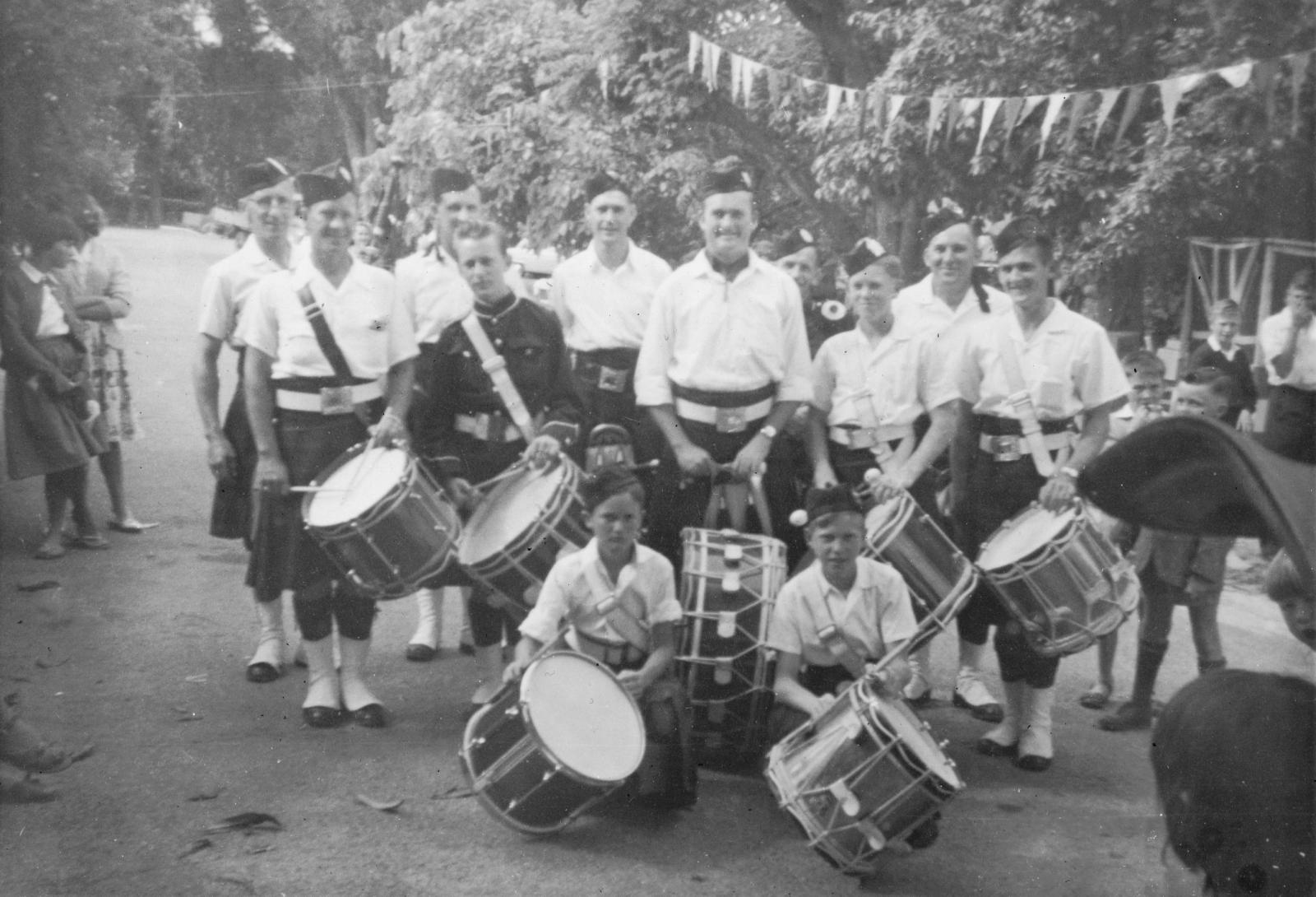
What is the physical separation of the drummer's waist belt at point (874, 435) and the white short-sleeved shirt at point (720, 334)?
301 millimetres

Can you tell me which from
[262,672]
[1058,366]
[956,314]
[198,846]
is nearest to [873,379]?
[956,314]

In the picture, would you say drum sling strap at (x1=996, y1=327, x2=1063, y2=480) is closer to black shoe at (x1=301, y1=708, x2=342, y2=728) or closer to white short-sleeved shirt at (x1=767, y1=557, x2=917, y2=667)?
white short-sleeved shirt at (x1=767, y1=557, x2=917, y2=667)

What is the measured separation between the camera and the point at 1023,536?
14.1 ft

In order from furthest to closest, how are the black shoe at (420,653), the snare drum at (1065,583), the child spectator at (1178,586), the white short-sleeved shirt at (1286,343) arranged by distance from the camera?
the black shoe at (420,653) → the white short-sleeved shirt at (1286,343) → the child spectator at (1178,586) → the snare drum at (1065,583)

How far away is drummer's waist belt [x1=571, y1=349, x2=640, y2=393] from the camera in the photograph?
17.4 feet

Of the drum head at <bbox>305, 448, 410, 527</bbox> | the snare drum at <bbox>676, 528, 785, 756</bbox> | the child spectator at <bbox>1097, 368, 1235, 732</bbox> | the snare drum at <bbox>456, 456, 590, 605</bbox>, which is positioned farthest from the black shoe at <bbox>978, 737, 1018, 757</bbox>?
the drum head at <bbox>305, 448, 410, 527</bbox>

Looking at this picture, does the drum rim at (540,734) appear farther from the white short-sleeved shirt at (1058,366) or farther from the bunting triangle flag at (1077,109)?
the bunting triangle flag at (1077,109)

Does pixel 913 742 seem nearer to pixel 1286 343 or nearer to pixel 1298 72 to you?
pixel 1298 72

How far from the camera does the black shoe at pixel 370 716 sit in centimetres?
459

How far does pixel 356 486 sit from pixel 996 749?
221 centimetres

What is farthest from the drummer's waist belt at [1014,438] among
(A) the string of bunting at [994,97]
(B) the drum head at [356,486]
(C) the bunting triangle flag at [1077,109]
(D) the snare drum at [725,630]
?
(B) the drum head at [356,486]

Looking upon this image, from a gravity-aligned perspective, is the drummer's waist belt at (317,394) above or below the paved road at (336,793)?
above

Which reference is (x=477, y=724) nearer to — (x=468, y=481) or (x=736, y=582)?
(x=736, y=582)

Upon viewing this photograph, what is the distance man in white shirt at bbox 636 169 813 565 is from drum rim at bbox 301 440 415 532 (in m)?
0.85
